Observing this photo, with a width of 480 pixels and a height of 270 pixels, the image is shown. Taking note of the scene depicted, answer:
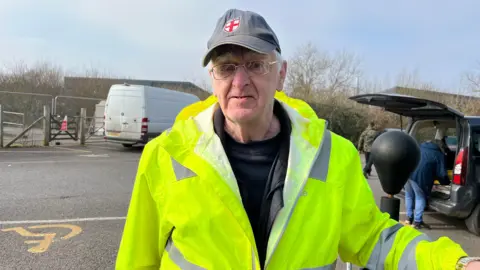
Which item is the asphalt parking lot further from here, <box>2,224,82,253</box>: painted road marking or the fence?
the fence

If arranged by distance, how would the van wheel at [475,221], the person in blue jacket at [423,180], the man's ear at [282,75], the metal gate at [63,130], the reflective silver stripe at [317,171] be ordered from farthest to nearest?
the metal gate at [63,130]
the person in blue jacket at [423,180]
the van wheel at [475,221]
the man's ear at [282,75]
the reflective silver stripe at [317,171]

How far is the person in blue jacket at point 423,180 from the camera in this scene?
588 centimetres

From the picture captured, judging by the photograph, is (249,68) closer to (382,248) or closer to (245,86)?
(245,86)

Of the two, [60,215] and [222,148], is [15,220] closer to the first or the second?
[60,215]

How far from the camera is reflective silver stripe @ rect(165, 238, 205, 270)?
1.43m

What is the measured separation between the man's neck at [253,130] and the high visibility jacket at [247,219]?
0.11 m

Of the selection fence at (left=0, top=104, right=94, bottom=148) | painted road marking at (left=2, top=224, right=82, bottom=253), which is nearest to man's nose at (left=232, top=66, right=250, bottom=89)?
→ painted road marking at (left=2, top=224, right=82, bottom=253)

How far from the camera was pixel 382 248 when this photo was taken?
5.10 feet

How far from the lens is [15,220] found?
5.44 m

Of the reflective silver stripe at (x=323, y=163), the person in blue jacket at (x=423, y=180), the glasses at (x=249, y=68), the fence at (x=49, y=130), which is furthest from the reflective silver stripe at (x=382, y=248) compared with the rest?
the fence at (x=49, y=130)

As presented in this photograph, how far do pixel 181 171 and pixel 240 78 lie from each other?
47 cm

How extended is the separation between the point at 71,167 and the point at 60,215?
4636 mm

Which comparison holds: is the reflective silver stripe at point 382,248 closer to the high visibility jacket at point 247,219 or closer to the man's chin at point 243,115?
the high visibility jacket at point 247,219

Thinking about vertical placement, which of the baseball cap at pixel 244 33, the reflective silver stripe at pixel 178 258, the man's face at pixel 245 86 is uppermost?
the baseball cap at pixel 244 33
